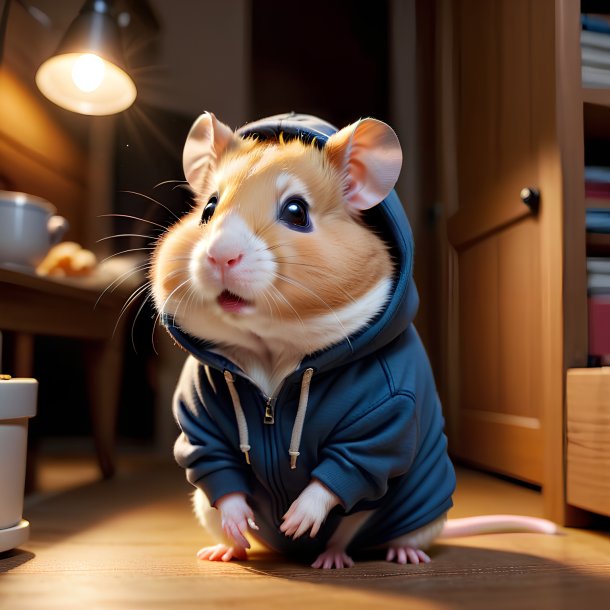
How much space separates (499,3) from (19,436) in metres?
1.43

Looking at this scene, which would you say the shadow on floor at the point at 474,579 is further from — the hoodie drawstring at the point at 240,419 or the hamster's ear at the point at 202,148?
the hamster's ear at the point at 202,148

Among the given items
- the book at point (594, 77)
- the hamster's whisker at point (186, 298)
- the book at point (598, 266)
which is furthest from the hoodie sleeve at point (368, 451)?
the book at point (594, 77)

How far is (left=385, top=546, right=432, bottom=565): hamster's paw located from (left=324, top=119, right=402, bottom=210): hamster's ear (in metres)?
0.48

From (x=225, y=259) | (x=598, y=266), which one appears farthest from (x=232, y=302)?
(x=598, y=266)

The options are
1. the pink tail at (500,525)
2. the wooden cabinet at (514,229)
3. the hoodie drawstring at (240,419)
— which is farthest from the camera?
the wooden cabinet at (514,229)

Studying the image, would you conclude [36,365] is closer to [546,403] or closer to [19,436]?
[19,436]

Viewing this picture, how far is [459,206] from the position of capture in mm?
2010

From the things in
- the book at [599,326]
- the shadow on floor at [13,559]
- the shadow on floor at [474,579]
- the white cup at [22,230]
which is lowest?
the shadow on floor at [13,559]

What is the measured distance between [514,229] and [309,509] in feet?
3.29

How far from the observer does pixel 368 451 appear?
85 cm

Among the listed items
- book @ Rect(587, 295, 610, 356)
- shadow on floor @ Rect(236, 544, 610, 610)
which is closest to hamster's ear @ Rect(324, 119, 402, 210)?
shadow on floor @ Rect(236, 544, 610, 610)

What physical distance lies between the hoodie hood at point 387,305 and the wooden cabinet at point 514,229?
46 centimetres

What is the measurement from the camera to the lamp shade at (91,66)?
56.2 inches

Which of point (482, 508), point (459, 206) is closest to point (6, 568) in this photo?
point (482, 508)
